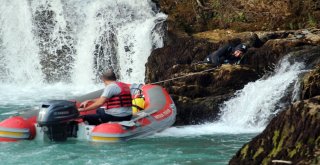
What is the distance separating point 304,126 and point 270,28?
951 centimetres

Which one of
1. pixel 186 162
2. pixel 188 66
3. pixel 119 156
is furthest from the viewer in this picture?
pixel 188 66

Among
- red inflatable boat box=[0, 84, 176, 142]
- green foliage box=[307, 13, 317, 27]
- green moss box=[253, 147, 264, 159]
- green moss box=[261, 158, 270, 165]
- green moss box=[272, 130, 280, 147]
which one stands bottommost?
red inflatable boat box=[0, 84, 176, 142]

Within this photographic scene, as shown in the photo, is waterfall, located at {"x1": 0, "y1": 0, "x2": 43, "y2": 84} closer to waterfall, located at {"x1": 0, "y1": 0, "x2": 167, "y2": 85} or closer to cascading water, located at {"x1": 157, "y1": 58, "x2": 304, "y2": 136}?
waterfall, located at {"x1": 0, "y1": 0, "x2": 167, "y2": 85}

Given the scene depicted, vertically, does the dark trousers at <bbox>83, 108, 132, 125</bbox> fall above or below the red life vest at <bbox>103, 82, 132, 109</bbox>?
below

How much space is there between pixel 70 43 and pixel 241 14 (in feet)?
17.8

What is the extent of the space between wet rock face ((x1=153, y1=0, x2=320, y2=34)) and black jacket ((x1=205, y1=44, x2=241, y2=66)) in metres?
2.58

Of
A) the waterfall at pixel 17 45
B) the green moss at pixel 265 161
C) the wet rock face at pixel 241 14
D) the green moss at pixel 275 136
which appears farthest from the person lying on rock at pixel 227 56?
the waterfall at pixel 17 45

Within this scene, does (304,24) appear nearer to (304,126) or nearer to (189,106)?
(189,106)

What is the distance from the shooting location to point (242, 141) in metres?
9.06

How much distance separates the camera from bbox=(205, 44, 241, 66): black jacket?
12194 millimetres

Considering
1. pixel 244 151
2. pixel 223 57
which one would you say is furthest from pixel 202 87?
pixel 244 151

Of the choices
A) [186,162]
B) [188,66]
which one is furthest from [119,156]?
[188,66]

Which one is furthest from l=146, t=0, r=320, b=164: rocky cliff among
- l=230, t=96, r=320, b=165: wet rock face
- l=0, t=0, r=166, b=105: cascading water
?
l=0, t=0, r=166, b=105: cascading water

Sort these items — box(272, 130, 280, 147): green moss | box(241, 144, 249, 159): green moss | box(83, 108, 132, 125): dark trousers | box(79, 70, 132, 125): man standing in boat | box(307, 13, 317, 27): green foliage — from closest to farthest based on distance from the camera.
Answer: box(272, 130, 280, 147): green moss, box(241, 144, 249, 159): green moss, box(79, 70, 132, 125): man standing in boat, box(83, 108, 132, 125): dark trousers, box(307, 13, 317, 27): green foliage
